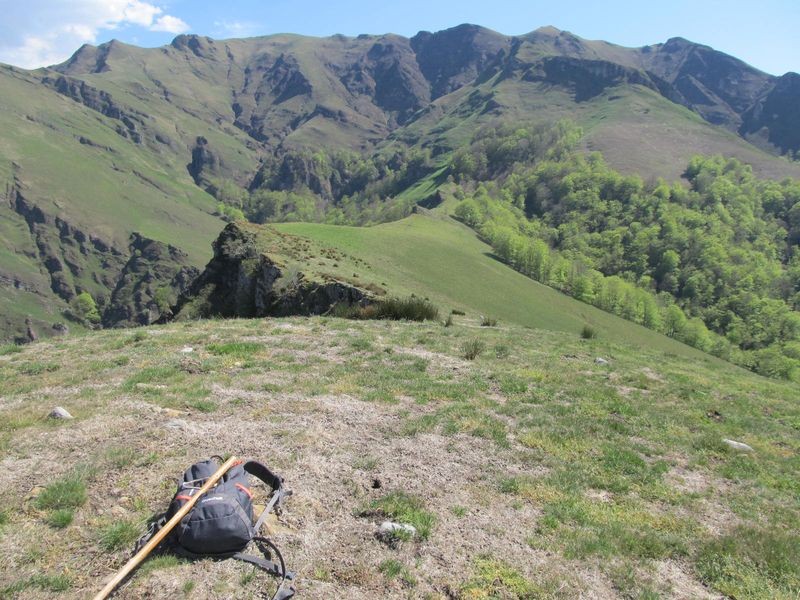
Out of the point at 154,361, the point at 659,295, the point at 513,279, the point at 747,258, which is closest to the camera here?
the point at 154,361

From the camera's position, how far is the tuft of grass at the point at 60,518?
6.67 metres

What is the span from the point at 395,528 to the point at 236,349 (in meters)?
10.0

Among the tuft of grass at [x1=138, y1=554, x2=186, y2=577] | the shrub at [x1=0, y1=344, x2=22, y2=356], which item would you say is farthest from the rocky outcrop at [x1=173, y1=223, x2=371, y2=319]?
the tuft of grass at [x1=138, y1=554, x2=186, y2=577]

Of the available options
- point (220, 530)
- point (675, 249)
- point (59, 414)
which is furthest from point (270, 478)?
point (675, 249)

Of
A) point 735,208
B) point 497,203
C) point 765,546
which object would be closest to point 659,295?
point 497,203

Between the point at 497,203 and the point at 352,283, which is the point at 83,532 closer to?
the point at 352,283

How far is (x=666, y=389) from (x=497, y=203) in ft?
525

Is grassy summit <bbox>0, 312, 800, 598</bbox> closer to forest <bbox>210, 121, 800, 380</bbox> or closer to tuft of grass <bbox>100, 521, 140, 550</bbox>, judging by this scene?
tuft of grass <bbox>100, 521, 140, 550</bbox>

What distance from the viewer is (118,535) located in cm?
653

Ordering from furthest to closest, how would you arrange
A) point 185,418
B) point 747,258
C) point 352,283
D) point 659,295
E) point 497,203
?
point 497,203
point 747,258
point 659,295
point 352,283
point 185,418

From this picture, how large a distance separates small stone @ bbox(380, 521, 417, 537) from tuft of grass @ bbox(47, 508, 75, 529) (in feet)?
14.3

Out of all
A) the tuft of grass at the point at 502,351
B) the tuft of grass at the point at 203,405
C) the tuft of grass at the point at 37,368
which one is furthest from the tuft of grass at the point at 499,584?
the tuft of grass at the point at 37,368

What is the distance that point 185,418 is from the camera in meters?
10.2

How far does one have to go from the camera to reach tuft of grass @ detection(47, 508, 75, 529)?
6.67m
